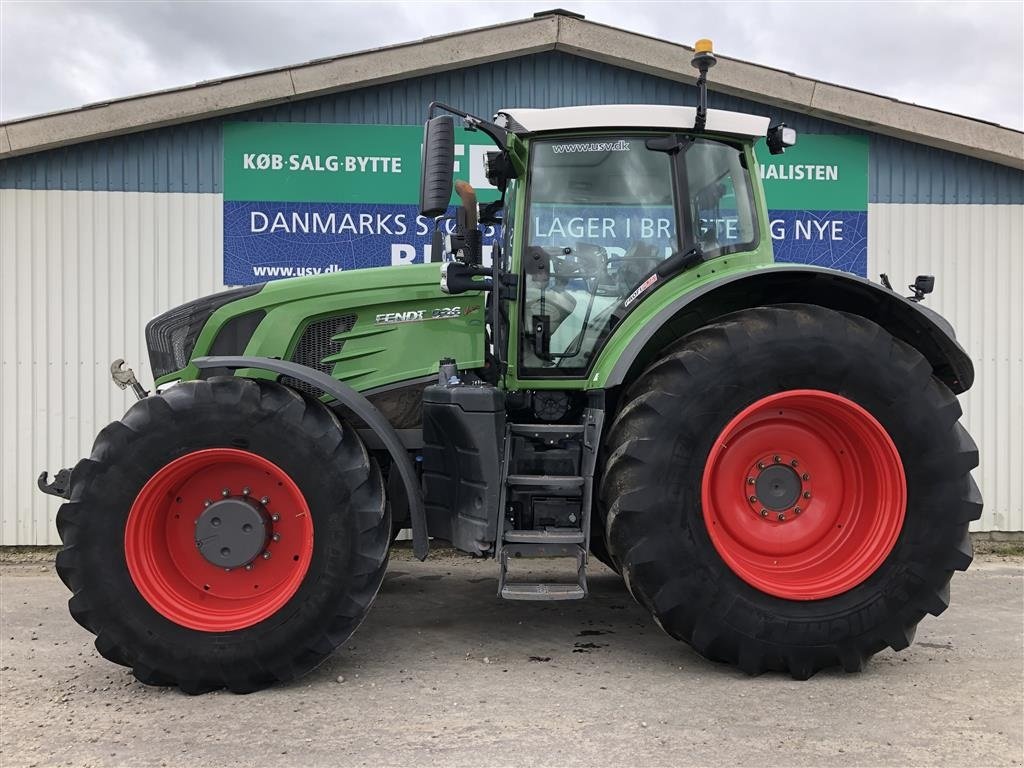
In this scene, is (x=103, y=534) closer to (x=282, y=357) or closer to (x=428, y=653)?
(x=282, y=357)

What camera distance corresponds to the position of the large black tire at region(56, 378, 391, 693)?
3377 mm

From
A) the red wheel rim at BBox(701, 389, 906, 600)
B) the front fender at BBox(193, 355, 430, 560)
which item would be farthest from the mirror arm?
the red wheel rim at BBox(701, 389, 906, 600)

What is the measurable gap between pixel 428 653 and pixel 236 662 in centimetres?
94

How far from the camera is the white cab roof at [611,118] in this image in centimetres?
385

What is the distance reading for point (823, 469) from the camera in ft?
12.4

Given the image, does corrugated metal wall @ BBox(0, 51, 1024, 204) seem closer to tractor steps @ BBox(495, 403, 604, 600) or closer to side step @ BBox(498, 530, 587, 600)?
tractor steps @ BBox(495, 403, 604, 600)

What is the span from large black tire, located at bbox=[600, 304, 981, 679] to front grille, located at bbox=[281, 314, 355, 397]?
59.5 inches

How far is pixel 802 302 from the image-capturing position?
392cm

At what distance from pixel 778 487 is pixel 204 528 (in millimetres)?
2629

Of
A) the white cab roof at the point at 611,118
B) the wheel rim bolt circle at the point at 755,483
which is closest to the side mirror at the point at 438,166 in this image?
the white cab roof at the point at 611,118

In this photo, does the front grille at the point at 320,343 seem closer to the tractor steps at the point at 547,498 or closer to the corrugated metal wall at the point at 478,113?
the tractor steps at the point at 547,498

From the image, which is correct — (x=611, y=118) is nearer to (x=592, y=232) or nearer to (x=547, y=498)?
(x=592, y=232)

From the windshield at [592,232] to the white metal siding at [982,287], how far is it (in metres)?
3.48

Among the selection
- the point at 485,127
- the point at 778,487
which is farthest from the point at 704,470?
the point at 485,127
